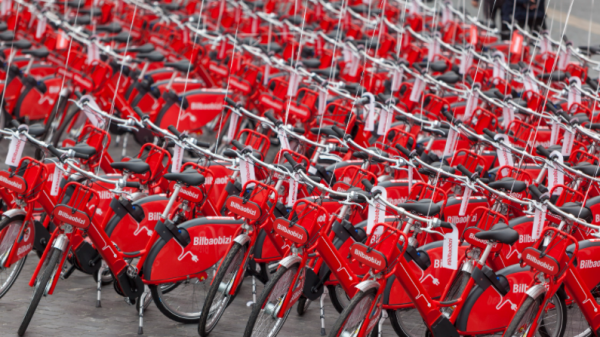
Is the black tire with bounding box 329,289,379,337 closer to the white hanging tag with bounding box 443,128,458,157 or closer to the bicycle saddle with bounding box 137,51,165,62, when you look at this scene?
the white hanging tag with bounding box 443,128,458,157

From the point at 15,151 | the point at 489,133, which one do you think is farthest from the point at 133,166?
the point at 489,133

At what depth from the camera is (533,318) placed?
505cm

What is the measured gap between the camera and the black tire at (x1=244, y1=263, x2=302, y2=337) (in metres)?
5.13

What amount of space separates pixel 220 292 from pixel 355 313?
1087 mm

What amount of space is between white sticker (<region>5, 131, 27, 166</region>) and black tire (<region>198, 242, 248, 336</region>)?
5.60 ft

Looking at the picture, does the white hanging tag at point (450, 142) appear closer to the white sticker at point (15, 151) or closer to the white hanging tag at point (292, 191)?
the white hanging tag at point (292, 191)

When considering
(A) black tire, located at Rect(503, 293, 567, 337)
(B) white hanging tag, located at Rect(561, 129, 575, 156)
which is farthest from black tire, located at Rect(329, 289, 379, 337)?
(B) white hanging tag, located at Rect(561, 129, 575, 156)

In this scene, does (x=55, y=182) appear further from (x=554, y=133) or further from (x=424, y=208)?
(x=554, y=133)

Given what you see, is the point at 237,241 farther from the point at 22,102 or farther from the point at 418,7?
the point at 418,7

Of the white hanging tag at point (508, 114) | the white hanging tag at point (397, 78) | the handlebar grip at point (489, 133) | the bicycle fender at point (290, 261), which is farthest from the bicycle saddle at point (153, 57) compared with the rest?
the bicycle fender at point (290, 261)

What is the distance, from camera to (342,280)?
539 cm

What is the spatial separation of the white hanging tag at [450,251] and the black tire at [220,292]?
4.30ft

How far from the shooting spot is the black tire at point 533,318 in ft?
16.1

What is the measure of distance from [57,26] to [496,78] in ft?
18.7
